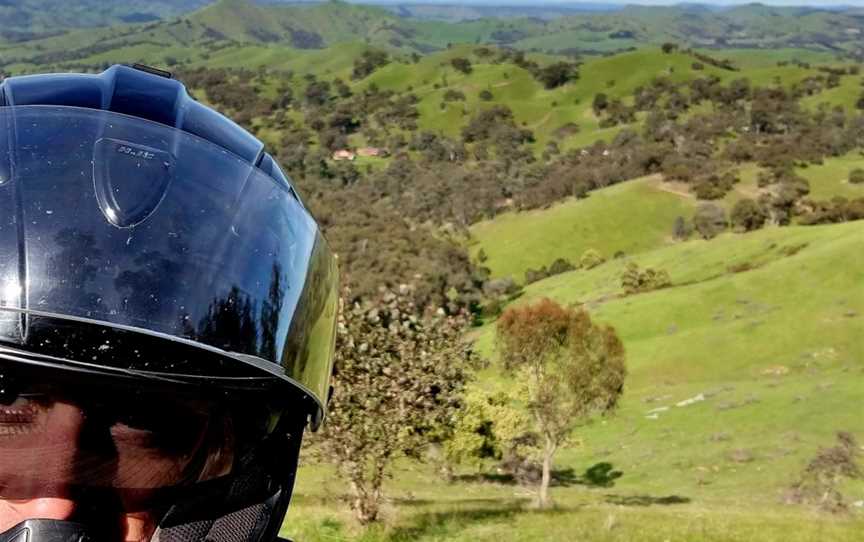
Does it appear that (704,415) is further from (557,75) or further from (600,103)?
(557,75)

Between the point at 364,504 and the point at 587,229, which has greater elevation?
the point at 364,504

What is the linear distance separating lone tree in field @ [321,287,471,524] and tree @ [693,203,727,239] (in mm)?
70044

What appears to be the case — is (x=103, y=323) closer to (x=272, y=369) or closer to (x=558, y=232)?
(x=272, y=369)

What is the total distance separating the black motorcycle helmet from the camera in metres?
1.55

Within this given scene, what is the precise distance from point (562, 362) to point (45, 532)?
17531 millimetres

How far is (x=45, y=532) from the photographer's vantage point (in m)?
1.60

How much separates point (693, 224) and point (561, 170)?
2558cm

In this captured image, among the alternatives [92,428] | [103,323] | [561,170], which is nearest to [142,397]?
[92,428]

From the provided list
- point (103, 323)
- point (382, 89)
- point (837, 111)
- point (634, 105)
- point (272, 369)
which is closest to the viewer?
point (103, 323)

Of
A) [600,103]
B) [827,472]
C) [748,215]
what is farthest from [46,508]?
[600,103]

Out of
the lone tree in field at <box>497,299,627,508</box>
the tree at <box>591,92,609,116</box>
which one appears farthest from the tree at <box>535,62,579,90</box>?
the lone tree in field at <box>497,299,627,508</box>

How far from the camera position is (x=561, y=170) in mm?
105125

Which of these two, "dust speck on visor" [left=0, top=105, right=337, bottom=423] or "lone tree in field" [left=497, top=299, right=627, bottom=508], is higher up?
"dust speck on visor" [left=0, top=105, right=337, bottom=423]

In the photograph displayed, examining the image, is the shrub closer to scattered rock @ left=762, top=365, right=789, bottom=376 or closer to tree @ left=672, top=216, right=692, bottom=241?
scattered rock @ left=762, top=365, right=789, bottom=376
